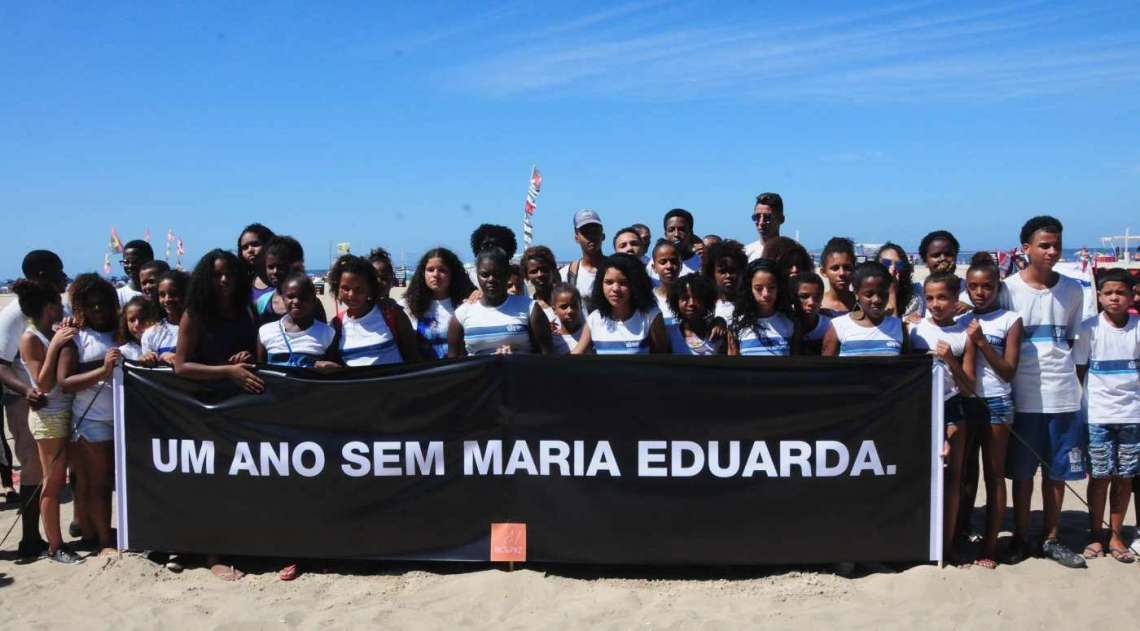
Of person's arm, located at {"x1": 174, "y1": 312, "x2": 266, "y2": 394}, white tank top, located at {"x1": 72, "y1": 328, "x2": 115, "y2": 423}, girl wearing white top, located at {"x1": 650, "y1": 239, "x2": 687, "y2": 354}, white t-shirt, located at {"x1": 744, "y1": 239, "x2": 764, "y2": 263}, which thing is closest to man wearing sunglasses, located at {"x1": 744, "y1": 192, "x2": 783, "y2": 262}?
white t-shirt, located at {"x1": 744, "y1": 239, "x2": 764, "y2": 263}

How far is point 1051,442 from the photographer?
4.98 metres

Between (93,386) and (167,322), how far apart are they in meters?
0.58

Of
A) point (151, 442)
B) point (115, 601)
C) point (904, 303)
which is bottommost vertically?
point (115, 601)

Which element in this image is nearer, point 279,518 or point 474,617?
point 474,617

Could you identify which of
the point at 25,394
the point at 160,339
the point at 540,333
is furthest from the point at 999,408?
the point at 25,394

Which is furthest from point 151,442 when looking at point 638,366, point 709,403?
point 709,403

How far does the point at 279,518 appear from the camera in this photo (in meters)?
5.04

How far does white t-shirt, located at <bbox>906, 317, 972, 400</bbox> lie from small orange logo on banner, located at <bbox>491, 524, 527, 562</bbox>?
101 inches

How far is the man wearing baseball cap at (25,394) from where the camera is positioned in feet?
17.7

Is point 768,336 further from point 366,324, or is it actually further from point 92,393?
point 92,393

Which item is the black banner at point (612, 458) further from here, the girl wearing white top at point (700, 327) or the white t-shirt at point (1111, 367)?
the white t-shirt at point (1111, 367)

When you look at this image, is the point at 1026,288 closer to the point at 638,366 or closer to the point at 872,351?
the point at 872,351

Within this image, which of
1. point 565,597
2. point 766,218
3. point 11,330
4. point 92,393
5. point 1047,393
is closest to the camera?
point 565,597

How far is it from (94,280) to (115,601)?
1.99 metres
